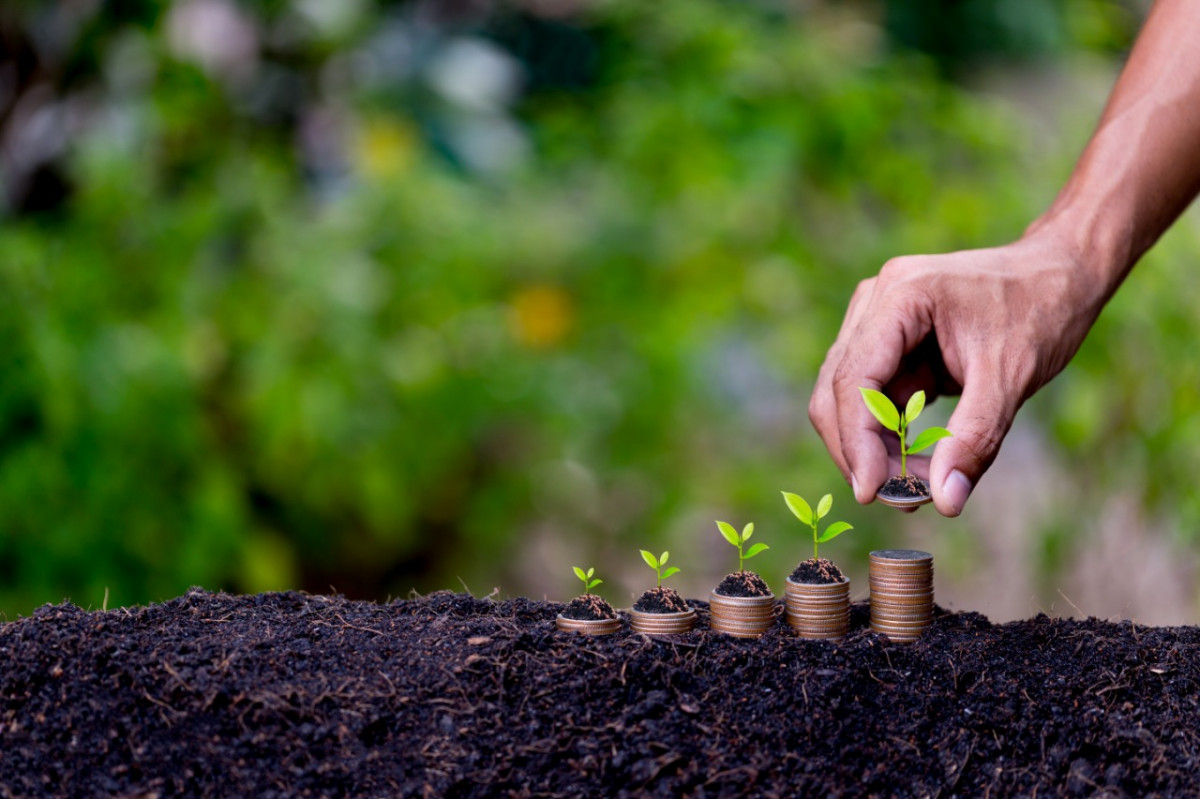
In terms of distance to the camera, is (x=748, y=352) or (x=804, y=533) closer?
Answer: (x=804, y=533)

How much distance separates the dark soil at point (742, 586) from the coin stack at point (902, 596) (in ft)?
0.61

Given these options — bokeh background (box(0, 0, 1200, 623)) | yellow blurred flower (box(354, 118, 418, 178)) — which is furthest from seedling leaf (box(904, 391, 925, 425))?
yellow blurred flower (box(354, 118, 418, 178))

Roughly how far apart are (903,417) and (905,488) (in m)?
0.11

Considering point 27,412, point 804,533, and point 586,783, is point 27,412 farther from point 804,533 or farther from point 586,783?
→ point 804,533

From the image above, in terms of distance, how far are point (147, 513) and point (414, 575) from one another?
99 centimetres

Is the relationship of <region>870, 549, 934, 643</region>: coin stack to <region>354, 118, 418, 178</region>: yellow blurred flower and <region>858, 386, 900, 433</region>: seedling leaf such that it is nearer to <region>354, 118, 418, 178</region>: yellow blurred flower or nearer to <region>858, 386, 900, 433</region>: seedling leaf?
<region>858, 386, 900, 433</region>: seedling leaf

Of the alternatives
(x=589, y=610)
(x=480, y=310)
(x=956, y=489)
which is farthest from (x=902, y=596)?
(x=480, y=310)

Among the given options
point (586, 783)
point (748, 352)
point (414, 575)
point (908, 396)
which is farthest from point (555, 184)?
point (586, 783)

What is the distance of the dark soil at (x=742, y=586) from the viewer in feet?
5.33

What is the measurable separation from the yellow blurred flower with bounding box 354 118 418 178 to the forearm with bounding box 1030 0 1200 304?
2.36 meters

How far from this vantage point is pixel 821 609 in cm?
160

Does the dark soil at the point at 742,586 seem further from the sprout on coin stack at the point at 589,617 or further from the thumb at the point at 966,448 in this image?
the thumb at the point at 966,448

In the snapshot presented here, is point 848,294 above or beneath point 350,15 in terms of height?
beneath

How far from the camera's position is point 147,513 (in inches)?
104
